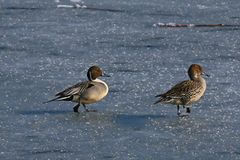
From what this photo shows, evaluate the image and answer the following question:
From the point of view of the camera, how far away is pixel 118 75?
9594 mm

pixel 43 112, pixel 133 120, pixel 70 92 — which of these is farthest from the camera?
pixel 70 92

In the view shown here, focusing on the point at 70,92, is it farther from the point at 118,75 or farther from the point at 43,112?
the point at 118,75

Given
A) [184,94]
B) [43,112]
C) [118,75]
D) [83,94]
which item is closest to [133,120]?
[184,94]

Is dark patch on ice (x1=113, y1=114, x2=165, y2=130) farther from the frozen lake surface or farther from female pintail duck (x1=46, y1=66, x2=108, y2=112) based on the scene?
female pintail duck (x1=46, y1=66, x2=108, y2=112)

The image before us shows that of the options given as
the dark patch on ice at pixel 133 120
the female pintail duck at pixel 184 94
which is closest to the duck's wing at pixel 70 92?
the dark patch on ice at pixel 133 120

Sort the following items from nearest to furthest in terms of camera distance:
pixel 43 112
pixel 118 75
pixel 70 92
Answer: pixel 43 112 < pixel 70 92 < pixel 118 75

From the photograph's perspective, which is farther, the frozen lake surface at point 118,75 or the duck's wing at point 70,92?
the duck's wing at point 70,92

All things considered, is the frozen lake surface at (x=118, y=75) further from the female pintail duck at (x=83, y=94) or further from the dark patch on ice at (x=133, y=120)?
the female pintail duck at (x=83, y=94)

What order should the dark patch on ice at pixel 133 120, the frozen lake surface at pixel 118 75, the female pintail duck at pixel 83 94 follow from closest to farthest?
the frozen lake surface at pixel 118 75
the dark patch on ice at pixel 133 120
the female pintail duck at pixel 83 94

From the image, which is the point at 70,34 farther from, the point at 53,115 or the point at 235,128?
the point at 235,128

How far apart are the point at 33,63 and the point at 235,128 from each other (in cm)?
323

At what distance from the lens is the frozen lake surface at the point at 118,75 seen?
7.09m

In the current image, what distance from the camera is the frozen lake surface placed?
7.09 metres

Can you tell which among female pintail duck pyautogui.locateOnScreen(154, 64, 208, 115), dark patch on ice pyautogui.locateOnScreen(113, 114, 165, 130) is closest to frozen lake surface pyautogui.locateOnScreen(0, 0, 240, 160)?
dark patch on ice pyautogui.locateOnScreen(113, 114, 165, 130)
